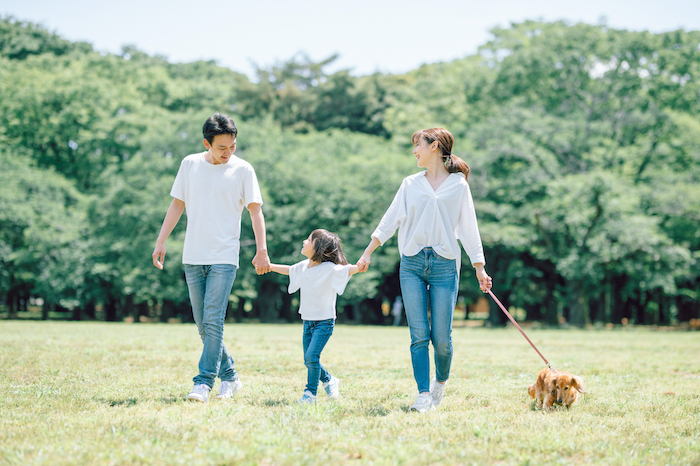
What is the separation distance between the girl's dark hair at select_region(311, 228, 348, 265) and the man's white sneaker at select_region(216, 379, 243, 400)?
127 centimetres

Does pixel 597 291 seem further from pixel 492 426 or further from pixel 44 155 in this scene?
pixel 44 155

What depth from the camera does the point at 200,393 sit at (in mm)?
4641

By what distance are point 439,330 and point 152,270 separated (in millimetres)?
23666

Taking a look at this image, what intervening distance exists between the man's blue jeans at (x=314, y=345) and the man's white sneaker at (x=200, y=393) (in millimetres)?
794

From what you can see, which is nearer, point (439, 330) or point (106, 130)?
point (439, 330)

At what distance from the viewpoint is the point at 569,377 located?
4.73 metres

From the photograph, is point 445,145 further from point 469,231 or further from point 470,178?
point 470,178

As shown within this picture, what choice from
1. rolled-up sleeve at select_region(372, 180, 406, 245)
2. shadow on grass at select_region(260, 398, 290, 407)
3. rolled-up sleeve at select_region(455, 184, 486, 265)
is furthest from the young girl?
rolled-up sleeve at select_region(455, 184, 486, 265)

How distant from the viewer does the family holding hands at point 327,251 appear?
468 centimetres

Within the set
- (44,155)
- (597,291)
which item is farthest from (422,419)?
(44,155)

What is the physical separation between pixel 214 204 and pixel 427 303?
1882mm

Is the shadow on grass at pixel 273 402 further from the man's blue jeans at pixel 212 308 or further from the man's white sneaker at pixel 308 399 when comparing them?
the man's blue jeans at pixel 212 308

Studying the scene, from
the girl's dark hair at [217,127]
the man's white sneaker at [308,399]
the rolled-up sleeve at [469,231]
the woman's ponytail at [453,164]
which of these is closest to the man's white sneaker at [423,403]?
the man's white sneaker at [308,399]

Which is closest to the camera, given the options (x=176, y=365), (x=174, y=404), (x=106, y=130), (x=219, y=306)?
(x=174, y=404)
